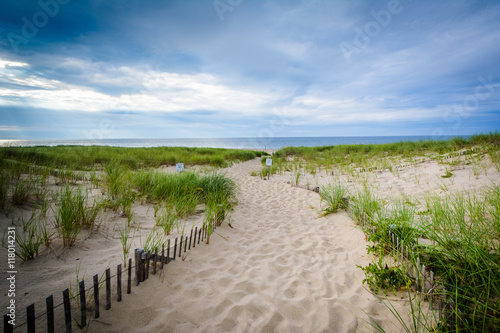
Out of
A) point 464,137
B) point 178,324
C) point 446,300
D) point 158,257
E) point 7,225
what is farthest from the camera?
point 464,137

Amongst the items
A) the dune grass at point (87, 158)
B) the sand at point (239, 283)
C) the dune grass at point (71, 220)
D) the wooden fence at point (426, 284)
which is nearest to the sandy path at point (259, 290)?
the sand at point (239, 283)

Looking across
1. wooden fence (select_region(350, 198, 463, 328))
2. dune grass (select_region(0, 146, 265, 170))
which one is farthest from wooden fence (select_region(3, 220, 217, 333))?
dune grass (select_region(0, 146, 265, 170))

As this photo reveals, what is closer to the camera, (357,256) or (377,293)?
(377,293)

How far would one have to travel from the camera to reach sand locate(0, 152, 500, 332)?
207 centimetres

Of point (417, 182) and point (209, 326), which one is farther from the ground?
point (417, 182)

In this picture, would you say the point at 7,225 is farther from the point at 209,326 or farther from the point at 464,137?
the point at 464,137

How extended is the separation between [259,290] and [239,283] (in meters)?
0.28

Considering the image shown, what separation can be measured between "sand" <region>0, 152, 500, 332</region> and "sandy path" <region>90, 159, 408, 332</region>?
1 cm

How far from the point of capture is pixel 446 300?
1.90 meters

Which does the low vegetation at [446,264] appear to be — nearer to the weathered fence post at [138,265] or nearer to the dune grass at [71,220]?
the weathered fence post at [138,265]

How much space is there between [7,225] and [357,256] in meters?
5.49

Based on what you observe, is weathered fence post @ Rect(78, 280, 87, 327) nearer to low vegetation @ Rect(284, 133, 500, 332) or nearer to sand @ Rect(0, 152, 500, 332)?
sand @ Rect(0, 152, 500, 332)

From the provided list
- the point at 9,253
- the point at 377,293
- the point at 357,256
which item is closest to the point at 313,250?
the point at 357,256

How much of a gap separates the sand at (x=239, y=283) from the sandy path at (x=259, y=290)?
0.01m
